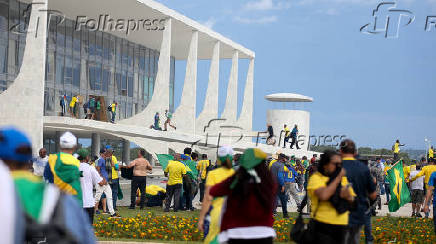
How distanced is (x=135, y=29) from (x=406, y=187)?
32529 mm

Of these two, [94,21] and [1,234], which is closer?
[1,234]

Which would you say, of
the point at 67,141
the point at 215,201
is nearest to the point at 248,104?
the point at 67,141

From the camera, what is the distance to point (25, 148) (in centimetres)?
318

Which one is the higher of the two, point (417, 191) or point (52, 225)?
point (52, 225)

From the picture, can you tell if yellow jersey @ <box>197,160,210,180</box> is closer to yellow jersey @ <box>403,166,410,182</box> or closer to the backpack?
yellow jersey @ <box>403,166,410,182</box>

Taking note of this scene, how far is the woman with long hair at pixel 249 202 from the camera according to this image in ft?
17.2

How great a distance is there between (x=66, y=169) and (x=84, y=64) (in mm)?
40375

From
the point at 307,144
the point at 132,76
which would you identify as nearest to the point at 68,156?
the point at 132,76

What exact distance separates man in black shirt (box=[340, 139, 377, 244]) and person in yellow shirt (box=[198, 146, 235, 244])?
50.3 inches

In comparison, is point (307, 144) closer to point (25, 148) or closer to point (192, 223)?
point (192, 223)

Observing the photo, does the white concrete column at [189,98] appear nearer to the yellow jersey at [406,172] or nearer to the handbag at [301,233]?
the yellow jersey at [406,172]

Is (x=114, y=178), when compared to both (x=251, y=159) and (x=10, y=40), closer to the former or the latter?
(x=251, y=159)

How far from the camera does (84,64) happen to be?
46812mm

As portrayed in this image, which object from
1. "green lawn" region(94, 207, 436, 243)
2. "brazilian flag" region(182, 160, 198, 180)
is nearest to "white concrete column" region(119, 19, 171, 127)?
"brazilian flag" region(182, 160, 198, 180)
